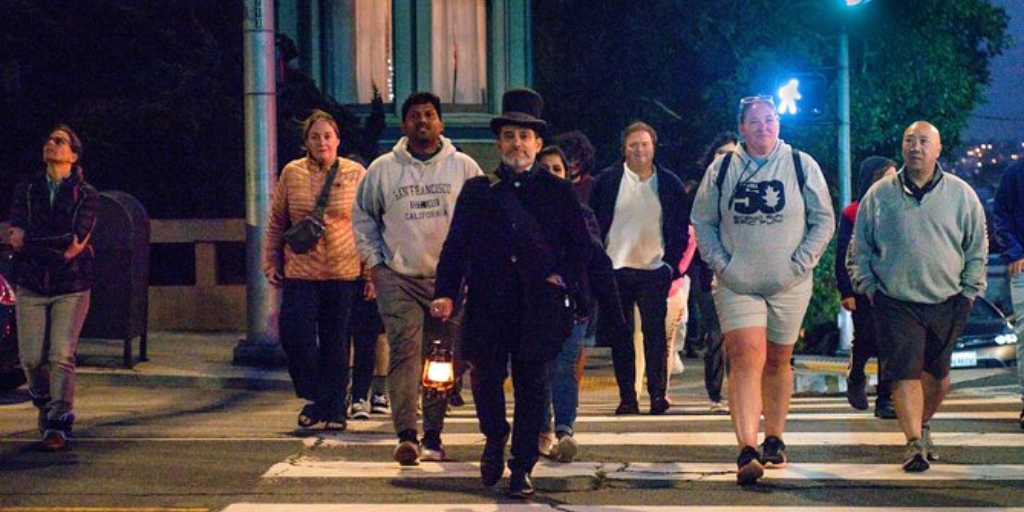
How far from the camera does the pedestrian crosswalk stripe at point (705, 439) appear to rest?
9859 mm

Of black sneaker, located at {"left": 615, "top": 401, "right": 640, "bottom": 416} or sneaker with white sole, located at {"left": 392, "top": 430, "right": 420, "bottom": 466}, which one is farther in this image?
black sneaker, located at {"left": 615, "top": 401, "right": 640, "bottom": 416}

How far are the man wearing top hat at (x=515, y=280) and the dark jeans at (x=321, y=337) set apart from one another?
238cm

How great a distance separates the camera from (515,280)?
8.13 meters

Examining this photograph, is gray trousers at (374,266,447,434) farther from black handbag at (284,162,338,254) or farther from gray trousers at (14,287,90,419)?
gray trousers at (14,287,90,419)

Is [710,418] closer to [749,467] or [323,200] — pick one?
[323,200]

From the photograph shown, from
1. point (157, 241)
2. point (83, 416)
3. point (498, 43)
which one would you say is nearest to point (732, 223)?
point (83, 416)

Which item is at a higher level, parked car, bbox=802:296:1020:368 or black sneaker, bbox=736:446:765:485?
black sneaker, bbox=736:446:765:485

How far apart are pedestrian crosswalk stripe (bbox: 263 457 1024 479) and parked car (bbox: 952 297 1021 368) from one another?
1298cm

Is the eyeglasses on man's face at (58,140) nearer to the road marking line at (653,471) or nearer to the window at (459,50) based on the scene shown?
the road marking line at (653,471)

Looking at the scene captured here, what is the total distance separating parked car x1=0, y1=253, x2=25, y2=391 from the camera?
42.2ft

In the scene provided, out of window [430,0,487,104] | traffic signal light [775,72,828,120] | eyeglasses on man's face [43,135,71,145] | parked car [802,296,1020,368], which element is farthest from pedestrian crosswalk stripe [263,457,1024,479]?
window [430,0,487,104]

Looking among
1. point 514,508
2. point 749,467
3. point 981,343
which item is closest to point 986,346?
point 981,343

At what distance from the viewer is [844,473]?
874 cm

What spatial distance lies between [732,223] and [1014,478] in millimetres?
1791
